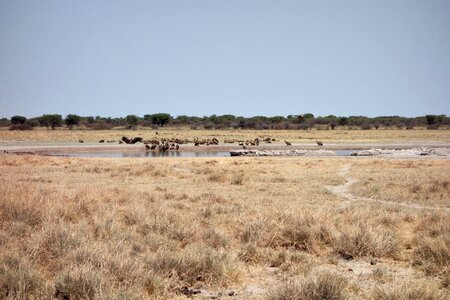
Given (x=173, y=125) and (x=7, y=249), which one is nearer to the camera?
(x=7, y=249)

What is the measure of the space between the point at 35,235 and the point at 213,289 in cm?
399

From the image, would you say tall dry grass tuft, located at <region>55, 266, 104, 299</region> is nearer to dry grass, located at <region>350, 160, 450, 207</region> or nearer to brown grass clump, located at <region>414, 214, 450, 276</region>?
brown grass clump, located at <region>414, 214, 450, 276</region>

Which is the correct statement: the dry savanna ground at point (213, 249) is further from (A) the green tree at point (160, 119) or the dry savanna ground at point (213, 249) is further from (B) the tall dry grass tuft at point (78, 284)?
(A) the green tree at point (160, 119)

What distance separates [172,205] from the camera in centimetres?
1346

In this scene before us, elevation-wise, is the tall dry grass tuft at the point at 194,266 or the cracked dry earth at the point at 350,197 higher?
the tall dry grass tuft at the point at 194,266

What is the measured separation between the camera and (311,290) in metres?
5.81

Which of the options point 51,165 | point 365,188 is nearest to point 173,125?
point 51,165

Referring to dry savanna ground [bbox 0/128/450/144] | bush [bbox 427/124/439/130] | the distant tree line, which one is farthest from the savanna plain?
bush [bbox 427/124/439/130]

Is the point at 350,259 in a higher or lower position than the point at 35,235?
lower

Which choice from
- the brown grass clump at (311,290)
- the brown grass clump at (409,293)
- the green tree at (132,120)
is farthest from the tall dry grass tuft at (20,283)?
the green tree at (132,120)

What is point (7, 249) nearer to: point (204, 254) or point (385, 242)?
point (204, 254)

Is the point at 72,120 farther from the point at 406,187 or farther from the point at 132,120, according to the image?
the point at 406,187

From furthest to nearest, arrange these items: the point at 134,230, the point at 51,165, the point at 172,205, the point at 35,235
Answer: the point at 51,165 < the point at 172,205 < the point at 134,230 < the point at 35,235

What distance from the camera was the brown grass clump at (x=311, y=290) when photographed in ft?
18.8
